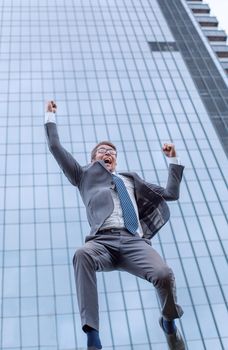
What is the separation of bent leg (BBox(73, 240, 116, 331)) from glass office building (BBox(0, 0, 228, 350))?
104ft

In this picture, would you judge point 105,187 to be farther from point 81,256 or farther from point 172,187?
point 81,256

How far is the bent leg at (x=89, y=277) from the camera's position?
21.0 feet

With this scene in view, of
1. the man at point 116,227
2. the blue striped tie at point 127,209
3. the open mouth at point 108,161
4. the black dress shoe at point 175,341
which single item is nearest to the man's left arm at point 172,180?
the man at point 116,227

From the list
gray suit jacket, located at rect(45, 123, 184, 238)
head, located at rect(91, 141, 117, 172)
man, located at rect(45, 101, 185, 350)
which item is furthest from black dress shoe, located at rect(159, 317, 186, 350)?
head, located at rect(91, 141, 117, 172)

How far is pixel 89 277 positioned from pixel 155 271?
2.28ft

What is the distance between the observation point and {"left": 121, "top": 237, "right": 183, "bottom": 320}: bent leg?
21.5ft

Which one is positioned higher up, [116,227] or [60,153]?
[60,153]

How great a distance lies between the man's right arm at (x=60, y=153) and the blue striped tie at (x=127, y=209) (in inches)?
20.6

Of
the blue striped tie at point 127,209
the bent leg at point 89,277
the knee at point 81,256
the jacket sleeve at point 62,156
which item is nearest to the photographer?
the bent leg at point 89,277

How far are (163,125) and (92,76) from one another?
920 centimetres

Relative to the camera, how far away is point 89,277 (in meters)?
6.61

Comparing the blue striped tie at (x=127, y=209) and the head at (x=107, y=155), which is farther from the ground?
the head at (x=107, y=155)

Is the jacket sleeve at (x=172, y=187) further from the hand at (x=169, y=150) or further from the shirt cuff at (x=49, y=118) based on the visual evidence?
the shirt cuff at (x=49, y=118)

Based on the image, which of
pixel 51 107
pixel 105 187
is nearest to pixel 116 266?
pixel 105 187
